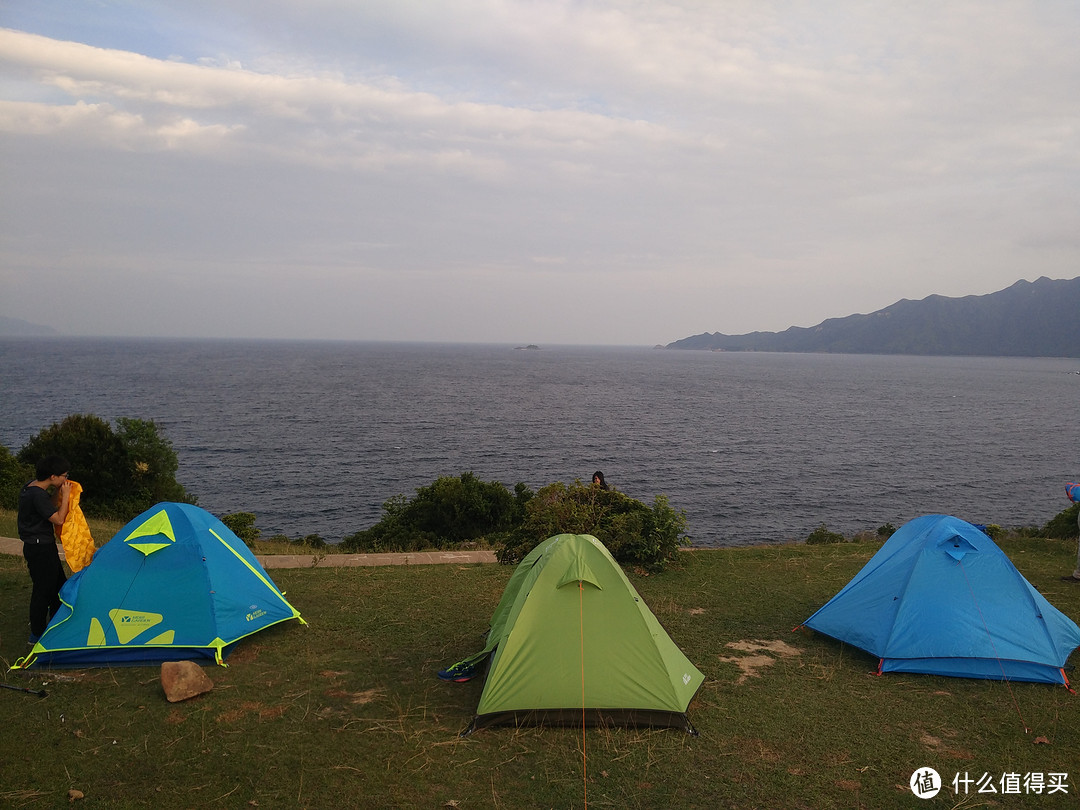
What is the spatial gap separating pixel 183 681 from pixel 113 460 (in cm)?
2607

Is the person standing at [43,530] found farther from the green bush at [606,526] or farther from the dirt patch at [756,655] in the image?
the dirt patch at [756,655]

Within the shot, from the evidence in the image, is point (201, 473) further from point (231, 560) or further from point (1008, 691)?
point (1008, 691)

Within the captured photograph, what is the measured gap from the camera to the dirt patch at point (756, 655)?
8.83 meters

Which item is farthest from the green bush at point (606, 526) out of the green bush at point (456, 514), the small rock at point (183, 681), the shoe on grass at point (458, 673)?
the green bush at point (456, 514)

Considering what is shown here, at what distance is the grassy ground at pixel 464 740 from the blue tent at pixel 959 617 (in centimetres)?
27

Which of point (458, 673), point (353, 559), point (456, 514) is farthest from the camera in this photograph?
point (456, 514)

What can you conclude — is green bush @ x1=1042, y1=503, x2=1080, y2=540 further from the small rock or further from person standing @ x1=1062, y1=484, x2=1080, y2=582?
the small rock

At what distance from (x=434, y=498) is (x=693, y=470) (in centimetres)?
2832

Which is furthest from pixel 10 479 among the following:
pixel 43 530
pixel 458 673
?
pixel 458 673

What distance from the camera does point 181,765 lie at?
251 inches

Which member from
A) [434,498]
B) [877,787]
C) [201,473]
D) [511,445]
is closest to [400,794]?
[877,787]

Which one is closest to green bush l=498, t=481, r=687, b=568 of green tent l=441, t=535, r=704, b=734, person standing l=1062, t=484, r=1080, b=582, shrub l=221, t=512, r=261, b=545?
green tent l=441, t=535, r=704, b=734

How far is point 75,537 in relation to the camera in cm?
900

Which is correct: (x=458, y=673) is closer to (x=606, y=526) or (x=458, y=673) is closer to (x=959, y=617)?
(x=959, y=617)
